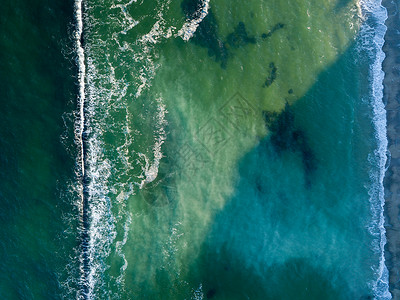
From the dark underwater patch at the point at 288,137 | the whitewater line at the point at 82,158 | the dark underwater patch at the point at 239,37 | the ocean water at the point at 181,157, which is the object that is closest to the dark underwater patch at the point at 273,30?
the ocean water at the point at 181,157

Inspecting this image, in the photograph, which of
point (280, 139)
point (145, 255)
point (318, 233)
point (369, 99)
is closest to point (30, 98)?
point (145, 255)

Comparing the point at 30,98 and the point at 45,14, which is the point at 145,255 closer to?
the point at 30,98

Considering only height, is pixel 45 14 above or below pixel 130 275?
above

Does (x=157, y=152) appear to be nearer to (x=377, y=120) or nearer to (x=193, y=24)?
(x=193, y=24)

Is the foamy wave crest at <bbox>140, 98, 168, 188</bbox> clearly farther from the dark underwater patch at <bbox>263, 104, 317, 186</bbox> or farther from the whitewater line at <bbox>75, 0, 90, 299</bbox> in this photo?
the dark underwater patch at <bbox>263, 104, 317, 186</bbox>

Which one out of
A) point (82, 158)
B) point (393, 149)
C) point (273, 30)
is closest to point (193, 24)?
point (273, 30)

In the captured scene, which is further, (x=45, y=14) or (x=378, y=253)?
(x=378, y=253)
